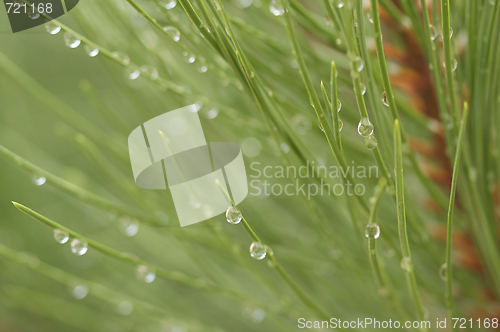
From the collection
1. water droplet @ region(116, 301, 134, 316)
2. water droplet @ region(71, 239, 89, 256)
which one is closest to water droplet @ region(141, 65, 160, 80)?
water droplet @ region(71, 239, 89, 256)

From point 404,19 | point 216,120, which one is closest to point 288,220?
point 216,120

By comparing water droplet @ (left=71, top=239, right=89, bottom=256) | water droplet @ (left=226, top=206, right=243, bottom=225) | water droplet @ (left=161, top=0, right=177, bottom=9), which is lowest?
water droplet @ (left=71, top=239, right=89, bottom=256)

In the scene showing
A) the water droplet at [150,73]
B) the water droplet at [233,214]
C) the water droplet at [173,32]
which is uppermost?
the water droplet at [173,32]

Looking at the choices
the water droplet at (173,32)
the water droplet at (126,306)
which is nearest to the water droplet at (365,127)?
the water droplet at (173,32)

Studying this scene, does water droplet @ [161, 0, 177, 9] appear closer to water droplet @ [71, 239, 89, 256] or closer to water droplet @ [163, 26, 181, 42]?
water droplet @ [163, 26, 181, 42]

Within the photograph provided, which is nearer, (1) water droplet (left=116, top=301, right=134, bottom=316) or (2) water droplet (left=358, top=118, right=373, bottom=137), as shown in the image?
(2) water droplet (left=358, top=118, right=373, bottom=137)

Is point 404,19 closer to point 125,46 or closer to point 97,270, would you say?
point 125,46

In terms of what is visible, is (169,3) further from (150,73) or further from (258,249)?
(258,249)

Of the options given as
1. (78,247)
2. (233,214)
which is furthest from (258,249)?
(78,247)

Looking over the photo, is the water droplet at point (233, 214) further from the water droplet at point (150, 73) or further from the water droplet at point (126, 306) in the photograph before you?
the water droplet at point (126, 306)

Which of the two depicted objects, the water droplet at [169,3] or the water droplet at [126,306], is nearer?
the water droplet at [169,3]

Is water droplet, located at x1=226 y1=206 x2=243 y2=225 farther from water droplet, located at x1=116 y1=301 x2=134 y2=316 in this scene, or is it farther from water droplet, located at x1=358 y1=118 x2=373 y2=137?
water droplet, located at x1=116 y1=301 x2=134 y2=316

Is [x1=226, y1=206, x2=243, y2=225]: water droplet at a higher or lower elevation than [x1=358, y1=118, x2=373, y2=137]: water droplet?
lower
